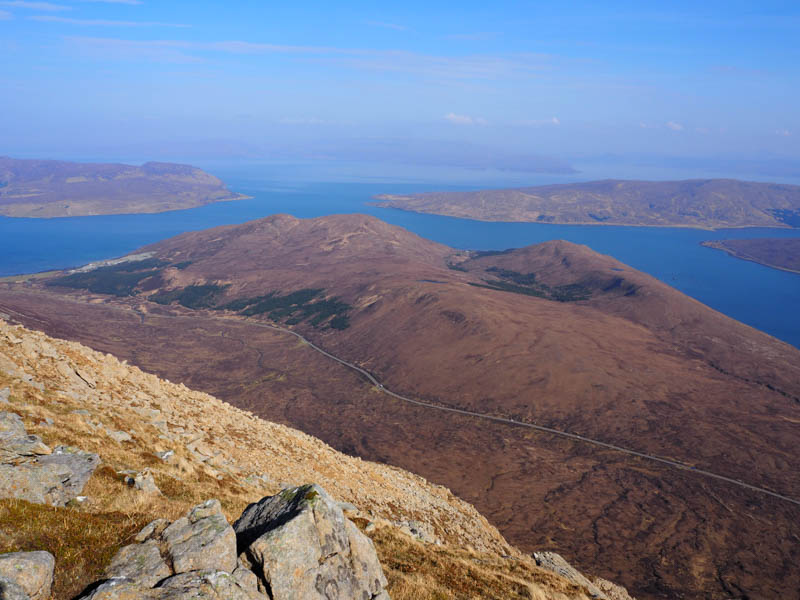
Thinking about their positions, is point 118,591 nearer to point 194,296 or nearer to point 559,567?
point 559,567

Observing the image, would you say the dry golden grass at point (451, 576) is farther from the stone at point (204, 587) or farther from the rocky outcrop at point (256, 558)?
the stone at point (204, 587)

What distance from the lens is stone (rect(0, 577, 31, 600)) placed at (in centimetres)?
755

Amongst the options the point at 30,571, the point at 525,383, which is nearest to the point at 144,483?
the point at 30,571

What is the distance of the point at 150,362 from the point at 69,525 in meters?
92.0

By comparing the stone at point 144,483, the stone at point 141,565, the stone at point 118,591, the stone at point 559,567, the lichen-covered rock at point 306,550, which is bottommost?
the stone at point 559,567

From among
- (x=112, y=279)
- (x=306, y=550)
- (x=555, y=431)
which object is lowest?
(x=555, y=431)

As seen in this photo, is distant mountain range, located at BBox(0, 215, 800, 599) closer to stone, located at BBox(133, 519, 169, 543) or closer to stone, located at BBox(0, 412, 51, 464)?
stone, located at BBox(0, 412, 51, 464)

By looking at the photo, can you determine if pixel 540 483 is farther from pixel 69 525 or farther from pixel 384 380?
pixel 69 525

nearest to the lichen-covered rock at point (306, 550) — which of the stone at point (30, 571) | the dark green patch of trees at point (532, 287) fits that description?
the stone at point (30, 571)

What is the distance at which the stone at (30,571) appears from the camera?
312 inches

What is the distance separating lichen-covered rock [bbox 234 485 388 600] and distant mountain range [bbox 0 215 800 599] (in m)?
33.4

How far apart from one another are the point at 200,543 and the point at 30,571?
2605mm

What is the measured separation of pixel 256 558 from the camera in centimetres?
972

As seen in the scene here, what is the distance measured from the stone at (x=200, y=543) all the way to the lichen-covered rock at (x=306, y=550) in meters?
0.42
